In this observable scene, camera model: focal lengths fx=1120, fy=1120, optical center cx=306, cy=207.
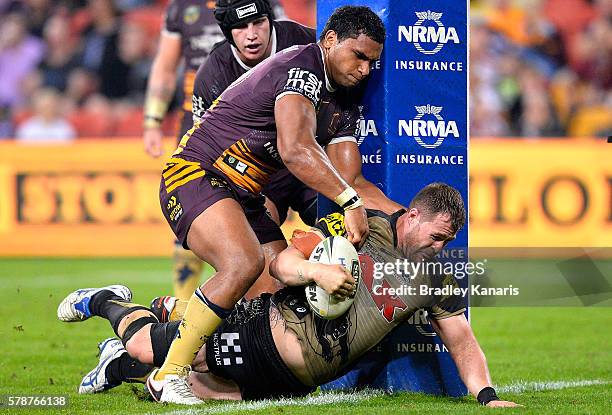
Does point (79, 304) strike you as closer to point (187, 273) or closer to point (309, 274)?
point (309, 274)

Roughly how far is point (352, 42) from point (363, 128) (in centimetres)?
61

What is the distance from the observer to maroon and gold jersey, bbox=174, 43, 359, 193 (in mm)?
6371

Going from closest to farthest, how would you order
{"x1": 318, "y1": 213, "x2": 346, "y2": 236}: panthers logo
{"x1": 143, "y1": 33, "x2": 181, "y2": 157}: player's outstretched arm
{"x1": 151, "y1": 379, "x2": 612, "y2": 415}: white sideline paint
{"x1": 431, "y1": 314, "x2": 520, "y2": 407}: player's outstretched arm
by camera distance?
{"x1": 151, "y1": 379, "x2": 612, "y2": 415}: white sideline paint < {"x1": 431, "y1": 314, "x2": 520, "y2": 407}: player's outstretched arm < {"x1": 318, "y1": 213, "x2": 346, "y2": 236}: panthers logo < {"x1": 143, "y1": 33, "x2": 181, "y2": 157}: player's outstretched arm

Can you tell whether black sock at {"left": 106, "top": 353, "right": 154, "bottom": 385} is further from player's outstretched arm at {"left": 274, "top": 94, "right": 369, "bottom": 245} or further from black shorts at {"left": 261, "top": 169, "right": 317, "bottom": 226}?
black shorts at {"left": 261, "top": 169, "right": 317, "bottom": 226}

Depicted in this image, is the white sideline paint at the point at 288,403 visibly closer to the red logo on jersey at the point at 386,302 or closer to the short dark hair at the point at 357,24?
the red logo on jersey at the point at 386,302

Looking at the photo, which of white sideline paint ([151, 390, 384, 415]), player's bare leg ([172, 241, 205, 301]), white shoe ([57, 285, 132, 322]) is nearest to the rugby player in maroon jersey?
white sideline paint ([151, 390, 384, 415])

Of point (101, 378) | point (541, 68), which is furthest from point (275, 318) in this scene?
point (541, 68)

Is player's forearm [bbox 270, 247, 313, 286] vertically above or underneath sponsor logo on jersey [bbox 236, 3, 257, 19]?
underneath

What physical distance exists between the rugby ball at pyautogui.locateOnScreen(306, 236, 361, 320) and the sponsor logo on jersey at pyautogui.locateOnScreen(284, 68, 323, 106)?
853 mm

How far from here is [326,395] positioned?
6500 mm

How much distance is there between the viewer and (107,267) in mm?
14312

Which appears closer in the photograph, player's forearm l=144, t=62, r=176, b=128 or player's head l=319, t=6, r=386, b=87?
player's head l=319, t=6, r=386, b=87

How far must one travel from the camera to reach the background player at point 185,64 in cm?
958

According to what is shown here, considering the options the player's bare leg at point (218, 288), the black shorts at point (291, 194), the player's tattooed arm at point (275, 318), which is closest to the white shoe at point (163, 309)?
the player's bare leg at point (218, 288)
